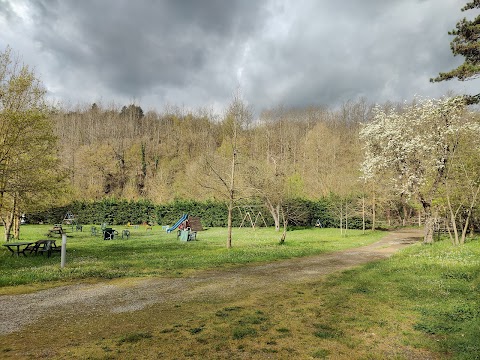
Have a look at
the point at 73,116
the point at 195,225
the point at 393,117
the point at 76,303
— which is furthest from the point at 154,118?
the point at 76,303

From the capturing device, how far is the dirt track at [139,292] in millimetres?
8445

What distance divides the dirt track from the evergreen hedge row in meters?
34.5

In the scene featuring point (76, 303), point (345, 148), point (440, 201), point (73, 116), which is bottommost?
point (76, 303)

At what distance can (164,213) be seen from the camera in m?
55.0

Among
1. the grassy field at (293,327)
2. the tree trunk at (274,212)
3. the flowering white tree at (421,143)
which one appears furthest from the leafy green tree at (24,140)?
the tree trunk at (274,212)

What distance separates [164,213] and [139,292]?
45.6m

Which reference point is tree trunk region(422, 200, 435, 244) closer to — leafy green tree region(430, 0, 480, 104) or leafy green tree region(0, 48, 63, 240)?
leafy green tree region(430, 0, 480, 104)

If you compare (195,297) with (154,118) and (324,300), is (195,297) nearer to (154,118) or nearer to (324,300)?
(324,300)

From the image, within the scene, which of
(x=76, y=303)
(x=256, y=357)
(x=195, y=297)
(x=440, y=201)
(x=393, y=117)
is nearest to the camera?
(x=256, y=357)

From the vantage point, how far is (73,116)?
9338cm

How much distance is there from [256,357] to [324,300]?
435cm

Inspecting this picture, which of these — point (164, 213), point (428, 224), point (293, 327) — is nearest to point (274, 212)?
point (164, 213)

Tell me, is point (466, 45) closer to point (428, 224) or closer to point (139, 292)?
point (428, 224)

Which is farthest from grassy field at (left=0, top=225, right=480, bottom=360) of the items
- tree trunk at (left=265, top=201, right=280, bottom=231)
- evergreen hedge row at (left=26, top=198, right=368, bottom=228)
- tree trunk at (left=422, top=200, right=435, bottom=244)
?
evergreen hedge row at (left=26, top=198, right=368, bottom=228)
